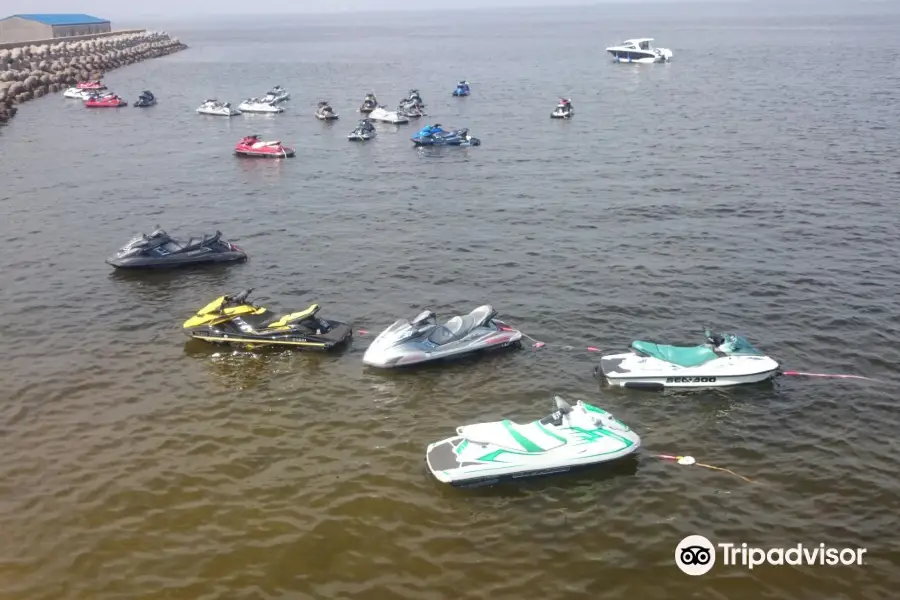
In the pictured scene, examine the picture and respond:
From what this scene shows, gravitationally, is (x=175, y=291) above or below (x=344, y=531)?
above

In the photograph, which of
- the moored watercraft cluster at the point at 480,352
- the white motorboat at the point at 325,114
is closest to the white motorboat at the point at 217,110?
the white motorboat at the point at 325,114

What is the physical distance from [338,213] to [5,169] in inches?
1068

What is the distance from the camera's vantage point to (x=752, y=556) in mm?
15516

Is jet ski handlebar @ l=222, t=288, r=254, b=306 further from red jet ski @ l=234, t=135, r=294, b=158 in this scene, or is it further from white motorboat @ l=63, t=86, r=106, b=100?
white motorboat @ l=63, t=86, r=106, b=100

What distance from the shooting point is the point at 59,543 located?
633 inches

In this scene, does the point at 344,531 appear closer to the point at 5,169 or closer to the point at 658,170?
the point at 658,170

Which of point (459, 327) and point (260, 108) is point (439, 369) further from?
point (260, 108)

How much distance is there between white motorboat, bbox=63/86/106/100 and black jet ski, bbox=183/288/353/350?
70548 millimetres

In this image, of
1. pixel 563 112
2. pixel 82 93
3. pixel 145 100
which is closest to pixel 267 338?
pixel 563 112

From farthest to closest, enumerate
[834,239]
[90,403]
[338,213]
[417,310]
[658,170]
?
[658,170] < [338,213] < [834,239] < [417,310] < [90,403]

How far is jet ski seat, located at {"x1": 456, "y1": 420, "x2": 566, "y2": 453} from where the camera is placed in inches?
701

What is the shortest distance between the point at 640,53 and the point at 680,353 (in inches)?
4156

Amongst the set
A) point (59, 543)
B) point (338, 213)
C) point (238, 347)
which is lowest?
point (59, 543)

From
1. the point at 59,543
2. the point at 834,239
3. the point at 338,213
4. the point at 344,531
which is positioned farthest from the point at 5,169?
the point at 834,239
